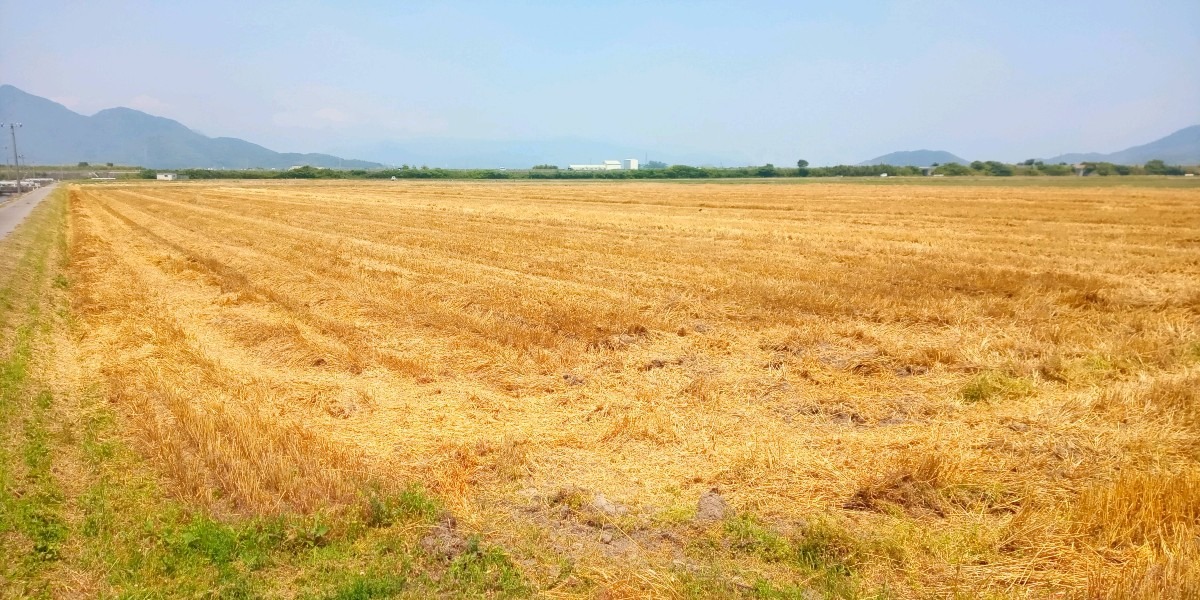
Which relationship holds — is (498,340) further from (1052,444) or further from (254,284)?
(254,284)

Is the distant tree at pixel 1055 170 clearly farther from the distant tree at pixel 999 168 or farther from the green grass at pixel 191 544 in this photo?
the green grass at pixel 191 544

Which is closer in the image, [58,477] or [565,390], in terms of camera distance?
[58,477]

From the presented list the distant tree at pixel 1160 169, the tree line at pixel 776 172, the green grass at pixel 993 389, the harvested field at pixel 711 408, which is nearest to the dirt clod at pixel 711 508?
the harvested field at pixel 711 408

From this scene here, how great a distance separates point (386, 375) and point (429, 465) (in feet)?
10.3

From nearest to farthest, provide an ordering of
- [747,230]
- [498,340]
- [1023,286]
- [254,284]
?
[498,340], [1023,286], [254,284], [747,230]

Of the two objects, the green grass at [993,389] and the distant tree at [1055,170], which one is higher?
the distant tree at [1055,170]

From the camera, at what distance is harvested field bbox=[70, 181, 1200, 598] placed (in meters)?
4.97

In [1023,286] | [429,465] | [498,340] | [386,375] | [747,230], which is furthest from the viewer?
[747,230]

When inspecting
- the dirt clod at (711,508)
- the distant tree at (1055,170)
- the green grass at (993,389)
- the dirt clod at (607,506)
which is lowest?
the dirt clod at (607,506)

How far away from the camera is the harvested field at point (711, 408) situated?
4969 mm

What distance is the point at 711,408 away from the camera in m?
7.96

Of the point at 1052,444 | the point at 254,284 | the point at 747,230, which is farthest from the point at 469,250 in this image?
the point at 1052,444

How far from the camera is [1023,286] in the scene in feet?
48.6

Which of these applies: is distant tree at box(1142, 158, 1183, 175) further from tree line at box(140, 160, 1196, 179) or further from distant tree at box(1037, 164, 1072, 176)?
distant tree at box(1037, 164, 1072, 176)
